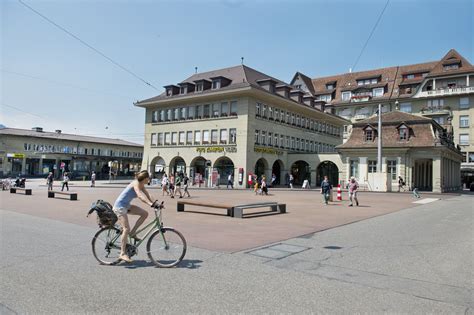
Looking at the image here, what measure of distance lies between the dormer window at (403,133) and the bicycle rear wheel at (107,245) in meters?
39.3

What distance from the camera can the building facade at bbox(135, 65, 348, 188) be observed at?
45875 millimetres

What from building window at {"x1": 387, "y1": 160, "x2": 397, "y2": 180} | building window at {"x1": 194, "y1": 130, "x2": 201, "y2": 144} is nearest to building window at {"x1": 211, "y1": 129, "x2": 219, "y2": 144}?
building window at {"x1": 194, "y1": 130, "x2": 201, "y2": 144}

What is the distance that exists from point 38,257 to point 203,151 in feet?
137

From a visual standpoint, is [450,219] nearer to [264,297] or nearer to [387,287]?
[387,287]

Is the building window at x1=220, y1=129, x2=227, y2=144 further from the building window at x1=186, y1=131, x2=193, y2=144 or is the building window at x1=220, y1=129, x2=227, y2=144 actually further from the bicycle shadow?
the bicycle shadow

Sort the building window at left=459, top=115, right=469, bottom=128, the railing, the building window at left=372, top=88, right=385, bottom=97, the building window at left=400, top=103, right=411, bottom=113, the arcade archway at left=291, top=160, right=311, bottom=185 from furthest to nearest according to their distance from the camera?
the building window at left=372, top=88, right=385, bottom=97
the building window at left=400, top=103, right=411, bottom=113
the building window at left=459, top=115, right=469, bottom=128
the railing
the arcade archway at left=291, top=160, right=311, bottom=185

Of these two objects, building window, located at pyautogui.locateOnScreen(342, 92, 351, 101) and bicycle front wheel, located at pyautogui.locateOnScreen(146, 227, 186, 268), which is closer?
bicycle front wheel, located at pyautogui.locateOnScreen(146, 227, 186, 268)

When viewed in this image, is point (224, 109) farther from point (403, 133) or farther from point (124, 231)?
point (124, 231)

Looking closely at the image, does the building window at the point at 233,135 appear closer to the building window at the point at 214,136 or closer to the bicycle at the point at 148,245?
the building window at the point at 214,136

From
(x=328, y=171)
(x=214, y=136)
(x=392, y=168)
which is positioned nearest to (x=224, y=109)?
(x=214, y=136)

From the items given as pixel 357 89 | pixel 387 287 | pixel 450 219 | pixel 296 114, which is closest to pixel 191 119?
pixel 296 114

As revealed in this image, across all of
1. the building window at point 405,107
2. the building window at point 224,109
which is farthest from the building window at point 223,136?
the building window at point 405,107

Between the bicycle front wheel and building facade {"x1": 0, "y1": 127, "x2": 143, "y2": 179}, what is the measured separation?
2191 inches

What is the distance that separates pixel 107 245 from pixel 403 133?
130ft
